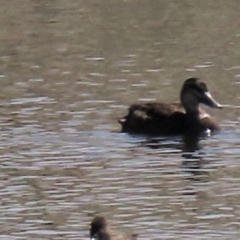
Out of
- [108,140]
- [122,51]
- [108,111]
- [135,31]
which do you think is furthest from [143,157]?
[135,31]

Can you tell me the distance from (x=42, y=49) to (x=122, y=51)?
1.38m

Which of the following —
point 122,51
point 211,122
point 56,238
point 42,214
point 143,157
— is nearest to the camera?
point 56,238

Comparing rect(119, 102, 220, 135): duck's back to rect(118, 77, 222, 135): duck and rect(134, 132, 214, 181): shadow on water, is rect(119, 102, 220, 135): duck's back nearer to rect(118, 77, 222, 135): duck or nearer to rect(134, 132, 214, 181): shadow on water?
rect(118, 77, 222, 135): duck

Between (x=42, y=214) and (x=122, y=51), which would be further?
(x=122, y=51)

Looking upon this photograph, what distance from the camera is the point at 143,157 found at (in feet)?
50.4

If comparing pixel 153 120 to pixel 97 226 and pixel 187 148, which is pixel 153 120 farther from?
pixel 97 226

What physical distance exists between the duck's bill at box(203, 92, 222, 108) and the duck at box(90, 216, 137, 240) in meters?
6.14

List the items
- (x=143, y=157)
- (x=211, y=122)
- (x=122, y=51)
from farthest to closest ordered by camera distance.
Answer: (x=122, y=51), (x=211, y=122), (x=143, y=157)

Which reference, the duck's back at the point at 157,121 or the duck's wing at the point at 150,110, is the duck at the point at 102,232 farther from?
the duck's wing at the point at 150,110

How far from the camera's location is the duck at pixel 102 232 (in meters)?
11.4

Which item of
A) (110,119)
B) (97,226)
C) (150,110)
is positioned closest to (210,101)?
(150,110)

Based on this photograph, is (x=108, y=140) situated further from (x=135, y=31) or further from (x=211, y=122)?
(x=135, y=31)

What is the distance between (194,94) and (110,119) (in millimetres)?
1299

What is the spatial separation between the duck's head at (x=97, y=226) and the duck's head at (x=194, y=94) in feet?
20.8
